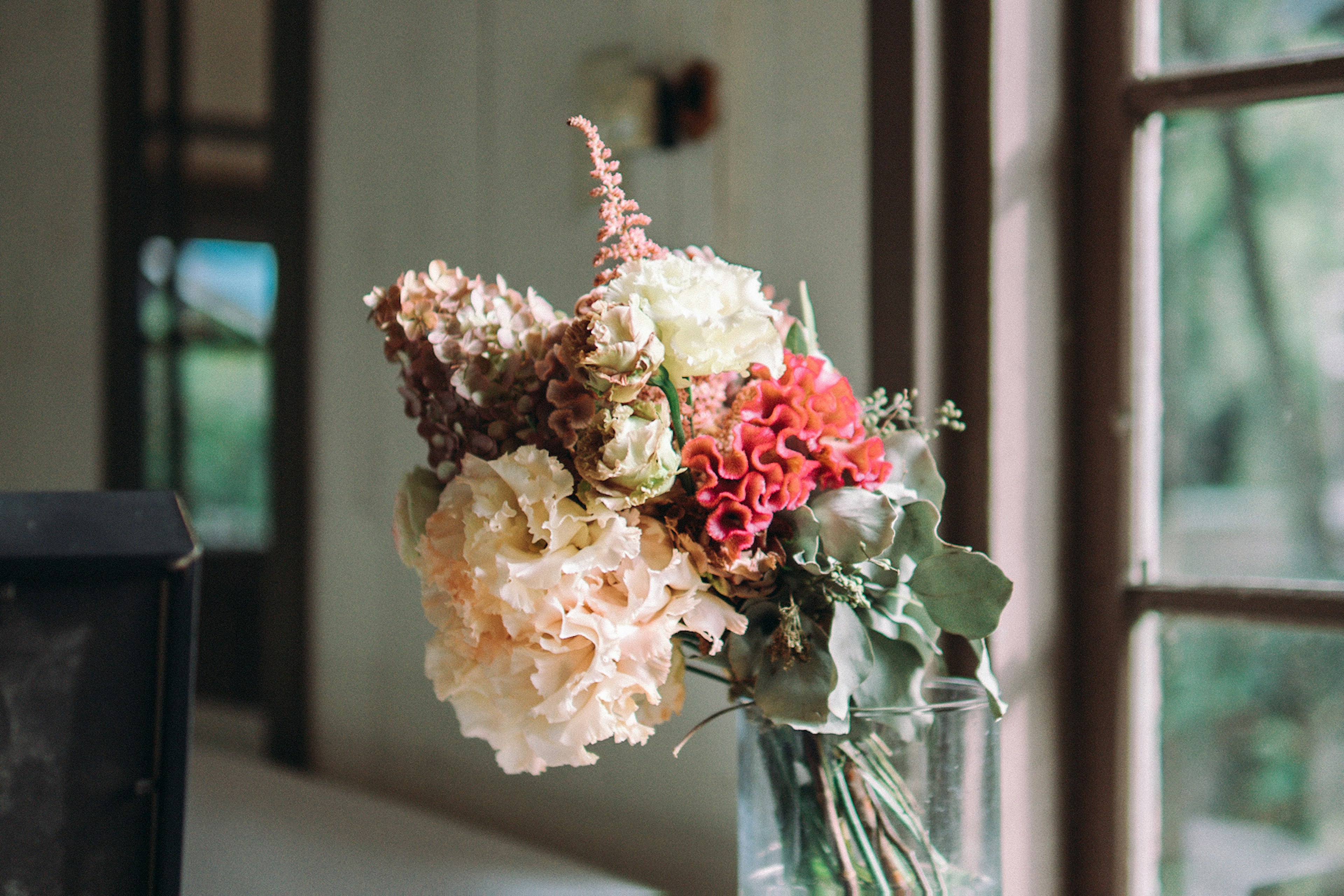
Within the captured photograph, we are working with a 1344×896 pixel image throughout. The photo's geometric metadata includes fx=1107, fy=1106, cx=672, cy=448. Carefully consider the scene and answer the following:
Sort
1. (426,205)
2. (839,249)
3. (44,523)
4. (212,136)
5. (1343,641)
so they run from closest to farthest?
(44,523), (1343,641), (839,249), (426,205), (212,136)

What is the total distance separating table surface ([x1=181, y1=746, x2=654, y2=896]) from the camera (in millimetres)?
1224

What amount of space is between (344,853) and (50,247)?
180cm

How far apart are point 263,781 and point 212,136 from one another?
2049 millimetres

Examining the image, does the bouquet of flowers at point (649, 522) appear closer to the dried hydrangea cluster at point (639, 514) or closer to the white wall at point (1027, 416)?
the dried hydrangea cluster at point (639, 514)

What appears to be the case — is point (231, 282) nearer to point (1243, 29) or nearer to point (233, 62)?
point (233, 62)

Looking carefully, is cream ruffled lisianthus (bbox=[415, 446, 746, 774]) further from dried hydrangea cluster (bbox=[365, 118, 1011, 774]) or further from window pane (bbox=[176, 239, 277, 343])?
window pane (bbox=[176, 239, 277, 343])

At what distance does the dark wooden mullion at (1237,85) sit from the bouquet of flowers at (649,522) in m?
0.53

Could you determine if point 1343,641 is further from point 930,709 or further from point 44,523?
point 44,523

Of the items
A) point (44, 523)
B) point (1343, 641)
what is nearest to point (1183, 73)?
point (1343, 641)

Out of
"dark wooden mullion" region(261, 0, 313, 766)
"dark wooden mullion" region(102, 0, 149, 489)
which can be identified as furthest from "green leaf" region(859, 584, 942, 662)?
"dark wooden mullion" region(102, 0, 149, 489)

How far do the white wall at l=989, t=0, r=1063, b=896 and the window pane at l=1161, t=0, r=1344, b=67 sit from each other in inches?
4.5

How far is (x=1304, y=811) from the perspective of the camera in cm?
103

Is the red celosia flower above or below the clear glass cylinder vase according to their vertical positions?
above

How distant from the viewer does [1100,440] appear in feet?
3.60
